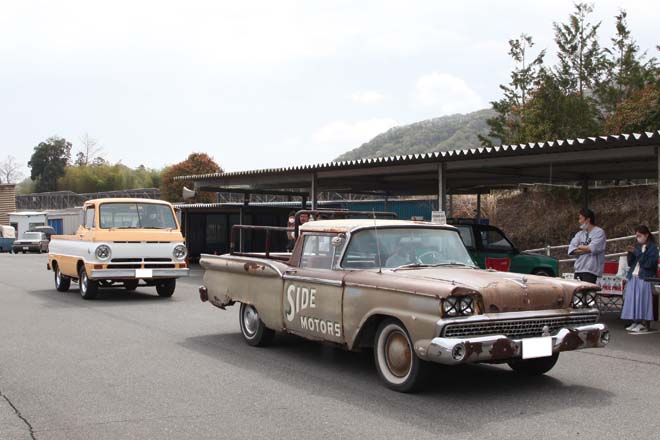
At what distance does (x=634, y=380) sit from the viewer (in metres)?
7.14

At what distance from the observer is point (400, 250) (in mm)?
7301

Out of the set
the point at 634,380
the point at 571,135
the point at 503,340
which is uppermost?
the point at 571,135

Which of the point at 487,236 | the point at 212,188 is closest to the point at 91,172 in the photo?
the point at 212,188

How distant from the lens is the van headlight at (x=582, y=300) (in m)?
6.66

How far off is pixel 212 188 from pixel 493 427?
2054 centimetres

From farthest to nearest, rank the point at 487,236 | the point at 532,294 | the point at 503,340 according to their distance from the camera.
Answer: the point at 487,236
the point at 532,294
the point at 503,340

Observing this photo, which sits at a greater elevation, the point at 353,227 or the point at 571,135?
the point at 571,135

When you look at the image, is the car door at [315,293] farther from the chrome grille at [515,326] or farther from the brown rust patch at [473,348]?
the brown rust patch at [473,348]

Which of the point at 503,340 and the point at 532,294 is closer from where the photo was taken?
the point at 503,340

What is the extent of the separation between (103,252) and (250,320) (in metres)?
5.94

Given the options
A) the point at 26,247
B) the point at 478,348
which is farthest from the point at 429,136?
the point at 478,348

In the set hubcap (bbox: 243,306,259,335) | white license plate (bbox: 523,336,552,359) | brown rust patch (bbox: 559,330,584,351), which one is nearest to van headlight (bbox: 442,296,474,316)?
white license plate (bbox: 523,336,552,359)

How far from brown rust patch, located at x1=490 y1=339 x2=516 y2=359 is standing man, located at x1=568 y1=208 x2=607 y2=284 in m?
5.03

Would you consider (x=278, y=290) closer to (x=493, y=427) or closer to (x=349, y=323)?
(x=349, y=323)
